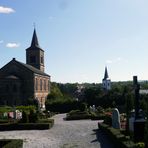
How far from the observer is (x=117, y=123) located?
25797mm

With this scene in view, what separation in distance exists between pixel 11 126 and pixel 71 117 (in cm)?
1296

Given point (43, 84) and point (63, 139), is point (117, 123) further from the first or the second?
point (43, 84)

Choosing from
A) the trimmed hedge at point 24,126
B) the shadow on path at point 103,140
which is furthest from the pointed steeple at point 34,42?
the shadow on path at point 103,140

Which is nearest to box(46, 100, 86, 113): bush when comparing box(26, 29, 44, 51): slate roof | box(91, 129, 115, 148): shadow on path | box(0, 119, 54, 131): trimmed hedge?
box(26, 29, 44, 51): slate roof

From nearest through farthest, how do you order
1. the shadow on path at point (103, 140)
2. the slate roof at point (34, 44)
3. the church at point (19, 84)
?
the shadow on path at point (103, 140), the church at point (19, 84), the slate roof at point (34, 44)

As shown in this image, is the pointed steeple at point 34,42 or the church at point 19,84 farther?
the pointed steeple at point 34,42

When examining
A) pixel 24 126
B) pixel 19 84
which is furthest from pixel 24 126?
pixel 19 84

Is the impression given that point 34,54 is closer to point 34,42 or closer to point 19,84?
point 34,42

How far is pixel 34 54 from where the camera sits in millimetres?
90188

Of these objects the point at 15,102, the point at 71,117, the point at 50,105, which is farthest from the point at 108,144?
the point at 15,102

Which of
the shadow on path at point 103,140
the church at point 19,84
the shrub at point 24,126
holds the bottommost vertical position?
the shadow on path at point 103,140

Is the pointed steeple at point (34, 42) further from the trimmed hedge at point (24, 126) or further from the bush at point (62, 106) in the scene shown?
the trimmed hedge at point (24, 126)

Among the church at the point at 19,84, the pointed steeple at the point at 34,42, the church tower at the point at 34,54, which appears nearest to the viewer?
the church at the point at 19,84

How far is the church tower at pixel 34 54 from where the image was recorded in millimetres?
90181
